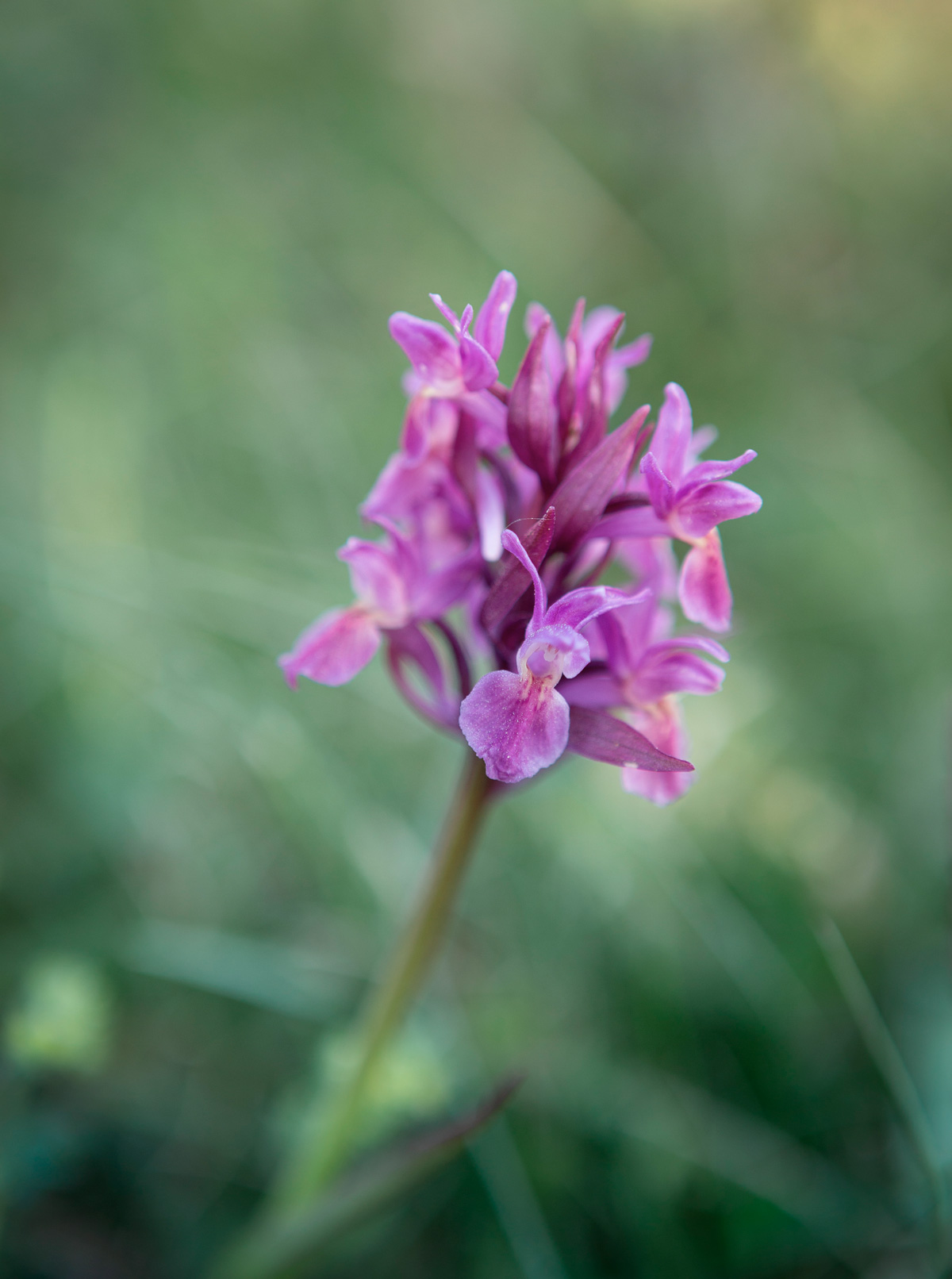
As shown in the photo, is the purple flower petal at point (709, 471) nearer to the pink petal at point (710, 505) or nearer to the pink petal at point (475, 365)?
the pink petal at point (710, 505)

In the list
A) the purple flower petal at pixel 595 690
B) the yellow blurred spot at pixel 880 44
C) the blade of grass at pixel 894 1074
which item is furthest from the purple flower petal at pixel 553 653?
the yellow blurred spot at pixel 880 44

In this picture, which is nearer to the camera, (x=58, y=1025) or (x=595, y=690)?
(x=595, y=690)

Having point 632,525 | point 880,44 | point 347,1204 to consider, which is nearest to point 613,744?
point 632,525

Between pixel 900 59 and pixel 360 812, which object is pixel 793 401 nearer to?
pixel 900 59

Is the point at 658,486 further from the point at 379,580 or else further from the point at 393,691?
the point at 393,691

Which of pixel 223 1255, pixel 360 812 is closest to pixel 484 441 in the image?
pixel 360 812
